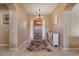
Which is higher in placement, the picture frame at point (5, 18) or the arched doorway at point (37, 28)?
the picture frame at point (5, 18)

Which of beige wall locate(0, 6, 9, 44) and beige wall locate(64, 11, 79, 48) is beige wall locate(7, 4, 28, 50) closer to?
beige wall locate(0, 6, 9, 44)

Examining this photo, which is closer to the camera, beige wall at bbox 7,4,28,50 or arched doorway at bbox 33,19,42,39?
arched doorway at bbox 33,19,42,39

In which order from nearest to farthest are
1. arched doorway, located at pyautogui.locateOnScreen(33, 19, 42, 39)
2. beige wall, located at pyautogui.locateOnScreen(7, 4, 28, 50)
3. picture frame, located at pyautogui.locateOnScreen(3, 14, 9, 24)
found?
arched doorway, located at pyautogui.locateOnScreen(33, 19, 42, 39) → beige wall, located at pyautogui.locateOnScreen(7, 4, 28, 50) → picture frame, located at pyautogui.locateOnScreen(3, 14, 9, 24)

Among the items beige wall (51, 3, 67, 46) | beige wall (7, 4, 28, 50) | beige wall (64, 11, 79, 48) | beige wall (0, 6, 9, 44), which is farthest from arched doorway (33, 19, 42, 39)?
beige wall (0, 6, 9, 44)

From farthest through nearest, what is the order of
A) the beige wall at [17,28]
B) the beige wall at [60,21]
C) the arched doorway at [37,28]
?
1. the beige wall at [60,21]
2. the beige wall at [17,28]
3. the arched doorway at [37,28]

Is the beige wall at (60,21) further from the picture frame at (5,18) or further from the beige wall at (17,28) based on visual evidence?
the picture frame at (5,18)

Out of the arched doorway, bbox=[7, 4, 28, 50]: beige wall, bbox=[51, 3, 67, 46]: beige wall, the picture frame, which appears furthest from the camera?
the picture frame

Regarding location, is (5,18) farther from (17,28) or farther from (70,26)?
(70,26)

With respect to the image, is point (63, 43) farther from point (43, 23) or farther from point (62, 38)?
point (43, 23)

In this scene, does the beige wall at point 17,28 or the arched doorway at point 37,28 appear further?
the beige wall at point 17,28

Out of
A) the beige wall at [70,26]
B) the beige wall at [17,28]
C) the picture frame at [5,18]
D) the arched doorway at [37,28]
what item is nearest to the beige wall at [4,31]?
the picture frame at [5,18]

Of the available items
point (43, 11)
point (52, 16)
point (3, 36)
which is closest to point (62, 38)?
point (52, 16)

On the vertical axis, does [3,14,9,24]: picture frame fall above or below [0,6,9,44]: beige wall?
above

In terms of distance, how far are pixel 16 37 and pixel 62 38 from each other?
1891mm
